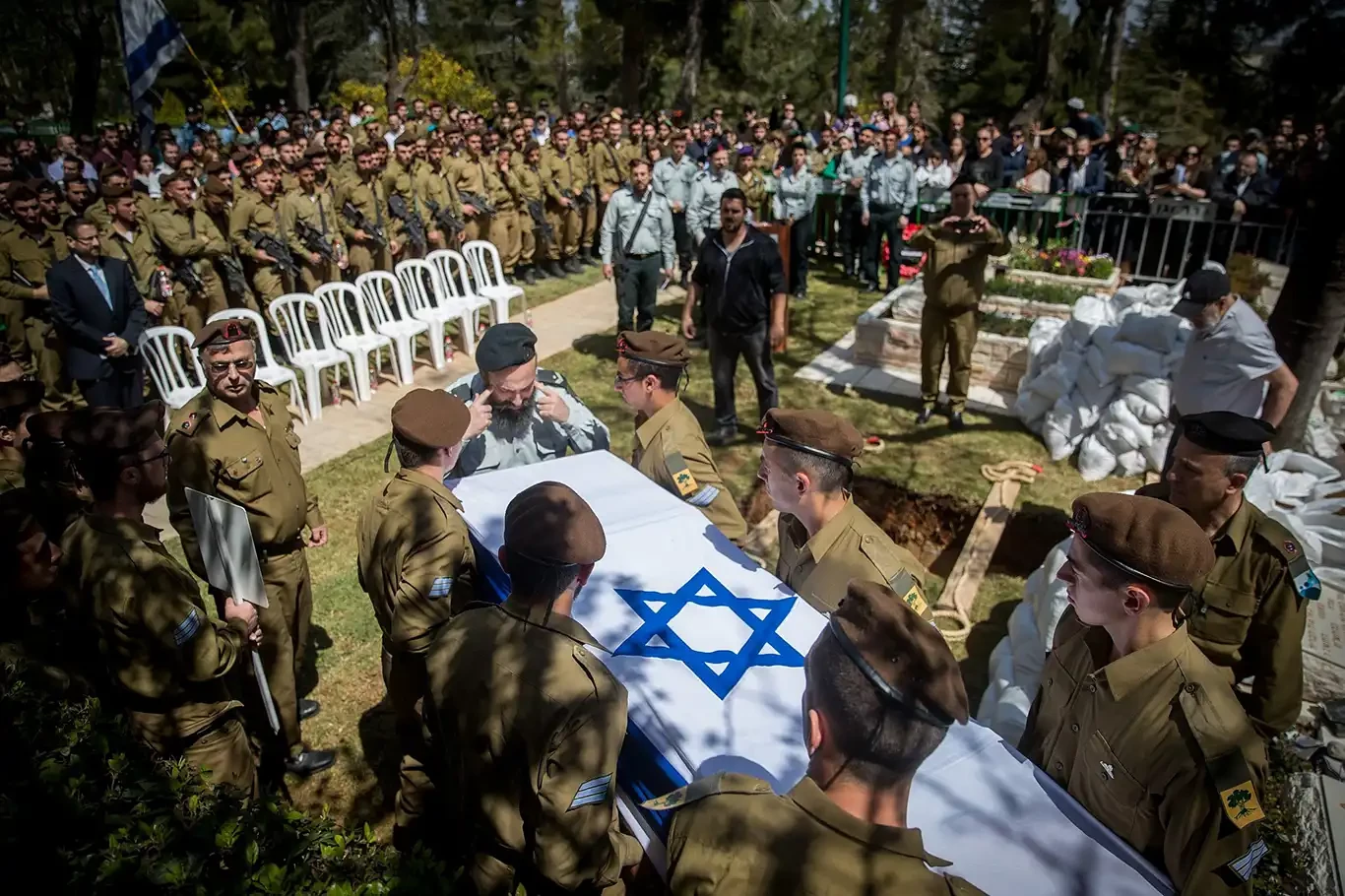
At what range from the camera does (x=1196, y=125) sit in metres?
34.3

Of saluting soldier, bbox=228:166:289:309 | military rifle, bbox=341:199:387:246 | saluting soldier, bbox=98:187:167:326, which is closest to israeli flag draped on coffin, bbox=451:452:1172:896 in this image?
saluting soldier, bbox=98:187:167:326

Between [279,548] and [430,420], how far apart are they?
129cm

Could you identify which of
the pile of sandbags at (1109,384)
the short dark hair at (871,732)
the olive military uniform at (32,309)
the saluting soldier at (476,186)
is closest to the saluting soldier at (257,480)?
the short dark hair at (871,732)

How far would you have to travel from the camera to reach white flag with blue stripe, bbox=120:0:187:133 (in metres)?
9.66

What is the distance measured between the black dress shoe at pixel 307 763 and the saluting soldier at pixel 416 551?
87 centimetres

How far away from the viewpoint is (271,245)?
8.60m

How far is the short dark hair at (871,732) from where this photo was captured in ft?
5.01

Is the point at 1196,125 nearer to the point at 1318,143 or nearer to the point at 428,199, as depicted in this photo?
the point at 1318,143

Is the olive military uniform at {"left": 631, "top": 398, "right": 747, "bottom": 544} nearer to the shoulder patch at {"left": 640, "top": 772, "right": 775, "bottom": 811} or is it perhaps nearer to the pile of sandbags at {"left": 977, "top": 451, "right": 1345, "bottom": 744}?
the pile of sandbags at {"left": 977, "top": 451, "right": 1345, "bottom": 744}

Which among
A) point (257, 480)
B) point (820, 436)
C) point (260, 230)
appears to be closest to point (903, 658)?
point (820, 436)

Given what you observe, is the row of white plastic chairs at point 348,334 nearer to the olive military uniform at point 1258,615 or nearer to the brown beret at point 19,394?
the brown beret at point 19,394

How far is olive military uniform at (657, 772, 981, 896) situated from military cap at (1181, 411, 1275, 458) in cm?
208

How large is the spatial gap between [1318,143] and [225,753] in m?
13.5

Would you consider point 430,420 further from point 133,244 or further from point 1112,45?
point 1112,45
